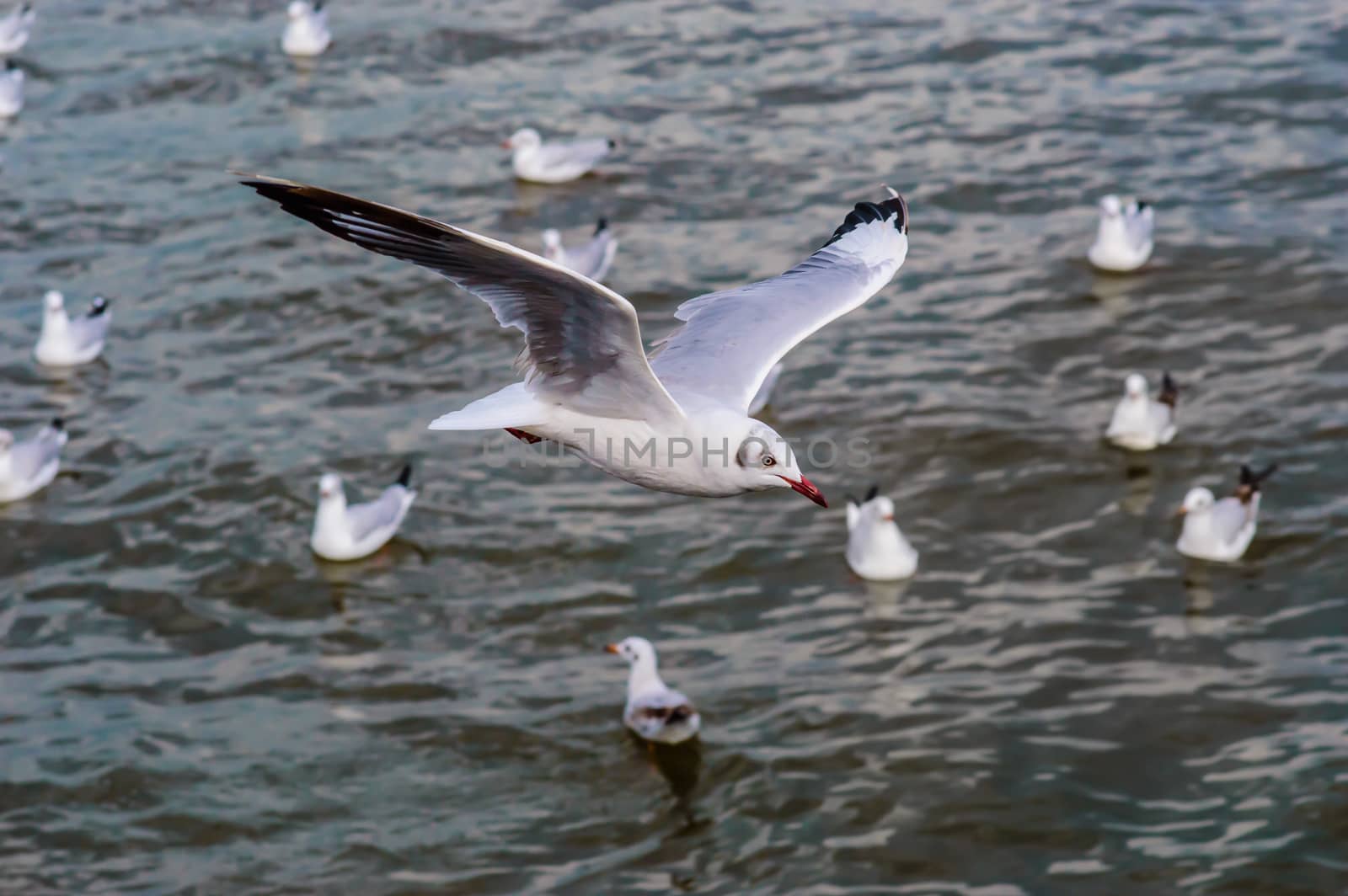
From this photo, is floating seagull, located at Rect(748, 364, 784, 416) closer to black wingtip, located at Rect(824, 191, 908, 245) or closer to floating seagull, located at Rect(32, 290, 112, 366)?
black wingtip, located at Rect(824, 191, 908, 245)

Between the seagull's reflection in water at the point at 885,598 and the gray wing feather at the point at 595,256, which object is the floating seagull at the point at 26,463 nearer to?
the gray wing feather at the point at 595,256

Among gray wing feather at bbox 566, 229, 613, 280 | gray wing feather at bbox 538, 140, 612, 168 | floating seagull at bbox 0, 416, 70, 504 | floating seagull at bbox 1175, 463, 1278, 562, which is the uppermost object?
gray wing feather at bbox 538, 140, 612, 168

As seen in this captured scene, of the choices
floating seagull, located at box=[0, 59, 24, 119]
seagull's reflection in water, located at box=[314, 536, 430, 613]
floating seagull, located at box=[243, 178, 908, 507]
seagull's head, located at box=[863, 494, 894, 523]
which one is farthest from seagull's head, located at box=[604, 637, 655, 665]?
floating seagull, located at box=[0, 59, 24, 119]

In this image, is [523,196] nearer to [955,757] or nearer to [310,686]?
[310,686]

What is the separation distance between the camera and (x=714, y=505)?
1271 centimetres

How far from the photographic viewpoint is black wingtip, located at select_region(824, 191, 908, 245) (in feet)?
28.1

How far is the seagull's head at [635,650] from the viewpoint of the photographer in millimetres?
10766

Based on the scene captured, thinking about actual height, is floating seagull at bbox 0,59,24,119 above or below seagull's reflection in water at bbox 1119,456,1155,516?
above

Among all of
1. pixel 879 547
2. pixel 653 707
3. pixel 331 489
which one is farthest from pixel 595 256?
pixel 653 707

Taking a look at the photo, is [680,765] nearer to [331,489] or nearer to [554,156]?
[331,489]

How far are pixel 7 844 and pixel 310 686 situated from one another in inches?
83.4

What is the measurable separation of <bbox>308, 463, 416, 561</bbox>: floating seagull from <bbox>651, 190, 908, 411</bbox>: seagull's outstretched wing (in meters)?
4.89

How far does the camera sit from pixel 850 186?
1662 cm

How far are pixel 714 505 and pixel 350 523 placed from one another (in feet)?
9.23
